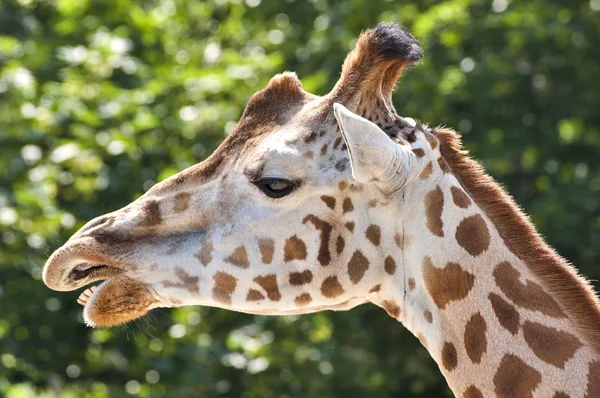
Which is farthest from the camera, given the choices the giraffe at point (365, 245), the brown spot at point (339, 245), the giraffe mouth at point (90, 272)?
the giraffe mouth at point (90, 272)

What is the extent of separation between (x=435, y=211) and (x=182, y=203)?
944mm

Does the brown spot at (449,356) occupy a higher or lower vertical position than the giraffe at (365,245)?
lower

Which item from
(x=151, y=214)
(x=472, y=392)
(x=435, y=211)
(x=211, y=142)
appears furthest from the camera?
(x=211, y=142)

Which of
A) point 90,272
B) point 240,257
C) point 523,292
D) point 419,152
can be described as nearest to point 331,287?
point 240,257

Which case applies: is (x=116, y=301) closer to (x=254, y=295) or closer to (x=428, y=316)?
(x=254, y=295)

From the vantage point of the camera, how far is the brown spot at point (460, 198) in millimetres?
3905

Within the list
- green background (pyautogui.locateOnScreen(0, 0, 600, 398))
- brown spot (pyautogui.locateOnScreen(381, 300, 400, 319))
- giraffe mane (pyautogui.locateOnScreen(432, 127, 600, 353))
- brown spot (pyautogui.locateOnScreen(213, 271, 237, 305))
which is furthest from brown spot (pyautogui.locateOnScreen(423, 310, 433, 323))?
green background (pyautogui.locateOnScreen(0, 0, 600, 398))

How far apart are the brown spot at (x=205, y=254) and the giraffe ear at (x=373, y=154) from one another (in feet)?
2.11

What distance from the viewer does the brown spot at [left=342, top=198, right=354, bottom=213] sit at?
154 inches

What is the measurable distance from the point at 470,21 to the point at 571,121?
1495 mm

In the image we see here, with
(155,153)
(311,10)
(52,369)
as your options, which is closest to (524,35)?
(311,10)

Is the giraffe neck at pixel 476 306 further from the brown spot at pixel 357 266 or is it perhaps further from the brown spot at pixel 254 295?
the brown spot at pixel 254 295

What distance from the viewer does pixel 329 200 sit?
3.93 metres

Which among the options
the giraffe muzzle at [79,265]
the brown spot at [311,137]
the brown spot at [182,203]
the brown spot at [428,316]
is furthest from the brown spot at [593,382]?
the giraffe muzzle at [79,265]
